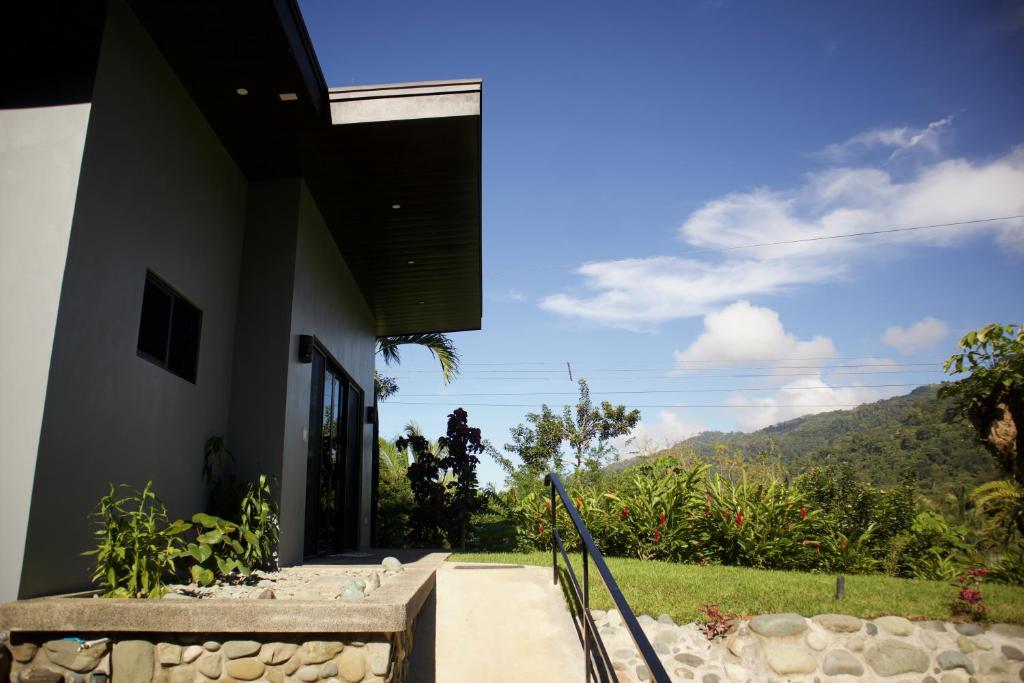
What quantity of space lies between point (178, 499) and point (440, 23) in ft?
22.5

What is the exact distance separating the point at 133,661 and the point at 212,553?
1096mm

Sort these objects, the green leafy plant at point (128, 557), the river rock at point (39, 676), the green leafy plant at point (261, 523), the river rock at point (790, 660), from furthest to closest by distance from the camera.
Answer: the river rock at point (790, 660) < the green leafy plant at point (261, 523) < the green leafy plant at point (128, 557) < the river rock at point (39, 676)

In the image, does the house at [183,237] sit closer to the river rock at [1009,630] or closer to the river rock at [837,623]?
the river rock at [837,623]

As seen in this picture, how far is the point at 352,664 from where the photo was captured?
2592 millimetres

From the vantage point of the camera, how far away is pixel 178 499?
427cm

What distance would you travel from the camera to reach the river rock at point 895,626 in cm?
512

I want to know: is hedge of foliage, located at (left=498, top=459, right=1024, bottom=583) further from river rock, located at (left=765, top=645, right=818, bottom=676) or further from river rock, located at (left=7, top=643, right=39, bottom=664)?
river rock, located at (left=7, top=643, right=39, bottom=664)

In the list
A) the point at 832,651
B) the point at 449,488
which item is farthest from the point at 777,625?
the point at 449,488

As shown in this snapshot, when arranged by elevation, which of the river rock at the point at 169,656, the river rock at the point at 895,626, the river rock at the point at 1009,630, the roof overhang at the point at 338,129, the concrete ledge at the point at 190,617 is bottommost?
the river rock at the point at 1009,630

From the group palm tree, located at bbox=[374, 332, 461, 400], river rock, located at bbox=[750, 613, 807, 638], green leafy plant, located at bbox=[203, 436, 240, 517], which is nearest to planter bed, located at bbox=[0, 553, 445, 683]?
green leafy plant, located at bbox=[203, 436, 240, 517]

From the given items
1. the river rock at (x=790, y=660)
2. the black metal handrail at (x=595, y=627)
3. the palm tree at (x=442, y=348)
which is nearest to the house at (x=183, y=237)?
the black metal handrail at (x=595, y=627)

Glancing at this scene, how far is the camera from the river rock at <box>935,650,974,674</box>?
5.08 metres

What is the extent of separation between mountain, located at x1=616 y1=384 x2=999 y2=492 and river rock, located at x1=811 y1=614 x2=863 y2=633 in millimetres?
4580

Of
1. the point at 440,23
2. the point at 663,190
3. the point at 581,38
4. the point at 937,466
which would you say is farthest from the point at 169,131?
the point at 937,466
